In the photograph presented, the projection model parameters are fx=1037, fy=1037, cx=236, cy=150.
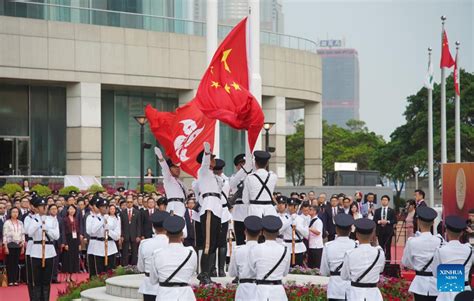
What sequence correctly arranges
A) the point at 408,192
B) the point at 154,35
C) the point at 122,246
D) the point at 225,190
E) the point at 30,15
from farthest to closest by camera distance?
the point at 408,192 < the point at 154,35 < the point at 30,15 < the point at 122,246 < the point at 225,190

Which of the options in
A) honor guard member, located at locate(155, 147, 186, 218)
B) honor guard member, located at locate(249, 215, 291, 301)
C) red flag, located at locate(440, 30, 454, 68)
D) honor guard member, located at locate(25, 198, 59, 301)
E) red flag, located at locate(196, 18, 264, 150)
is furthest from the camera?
red flag, located at locate(440, 30, 454, 68)

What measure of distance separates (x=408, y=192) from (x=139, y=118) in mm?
51564

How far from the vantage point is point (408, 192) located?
81.3m

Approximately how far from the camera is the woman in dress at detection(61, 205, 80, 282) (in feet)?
81.8

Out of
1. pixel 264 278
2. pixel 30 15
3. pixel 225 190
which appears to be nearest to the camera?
pixel 264 278

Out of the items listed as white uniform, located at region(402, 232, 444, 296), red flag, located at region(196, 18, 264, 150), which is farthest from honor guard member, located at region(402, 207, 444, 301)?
red flag, located at region(196, 18, 264, 150)

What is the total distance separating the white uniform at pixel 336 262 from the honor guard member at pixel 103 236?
9.70m

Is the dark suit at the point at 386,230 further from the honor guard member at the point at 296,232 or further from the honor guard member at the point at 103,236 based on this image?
the honor guard member at the point at 103,236

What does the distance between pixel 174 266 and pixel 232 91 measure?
7737 mm

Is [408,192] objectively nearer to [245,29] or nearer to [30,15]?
[30,15]

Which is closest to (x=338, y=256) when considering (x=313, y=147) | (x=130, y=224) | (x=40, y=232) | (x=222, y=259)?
(x=222, y=259)

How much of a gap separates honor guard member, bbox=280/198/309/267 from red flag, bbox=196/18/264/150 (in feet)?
10.7

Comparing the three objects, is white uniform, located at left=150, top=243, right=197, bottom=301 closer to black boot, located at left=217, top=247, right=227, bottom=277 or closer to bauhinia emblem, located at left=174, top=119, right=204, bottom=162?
black boot, located at left=217, top=247, right=227, bottom=277

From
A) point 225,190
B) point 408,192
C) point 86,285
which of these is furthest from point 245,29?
point 408,192
